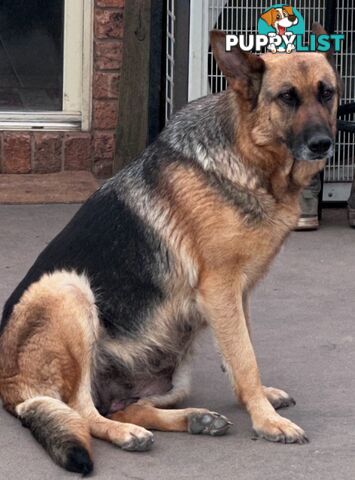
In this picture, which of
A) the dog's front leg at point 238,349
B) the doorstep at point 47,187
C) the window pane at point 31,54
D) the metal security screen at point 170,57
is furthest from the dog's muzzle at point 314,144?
the window pane at point 31,54

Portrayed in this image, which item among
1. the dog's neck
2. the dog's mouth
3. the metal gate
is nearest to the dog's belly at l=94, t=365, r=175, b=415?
the dog's neck

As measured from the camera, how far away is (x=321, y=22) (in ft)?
27.1

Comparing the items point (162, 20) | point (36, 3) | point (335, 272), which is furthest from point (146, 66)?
point (335, 272)

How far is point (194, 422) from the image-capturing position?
16.9 feet

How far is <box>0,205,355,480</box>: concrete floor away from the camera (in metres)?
4.86

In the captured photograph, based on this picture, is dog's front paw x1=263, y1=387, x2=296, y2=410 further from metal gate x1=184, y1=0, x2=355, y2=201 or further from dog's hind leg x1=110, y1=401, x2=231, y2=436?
metal gate x1=184, y1=0, x2=355, y2=201

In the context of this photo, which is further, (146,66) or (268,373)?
(146,66)

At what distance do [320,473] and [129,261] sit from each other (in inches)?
46.3

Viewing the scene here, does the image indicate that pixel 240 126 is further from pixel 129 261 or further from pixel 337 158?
pixel 337 158

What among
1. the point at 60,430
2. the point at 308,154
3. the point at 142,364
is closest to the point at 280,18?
the point at 308,154

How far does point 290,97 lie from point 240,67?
0.80ft

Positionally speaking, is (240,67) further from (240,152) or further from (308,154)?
(308,154)

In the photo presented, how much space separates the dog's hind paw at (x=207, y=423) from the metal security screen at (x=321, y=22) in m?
3.55

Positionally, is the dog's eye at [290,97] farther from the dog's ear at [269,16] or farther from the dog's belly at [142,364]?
the dog's ear at [269,16]
